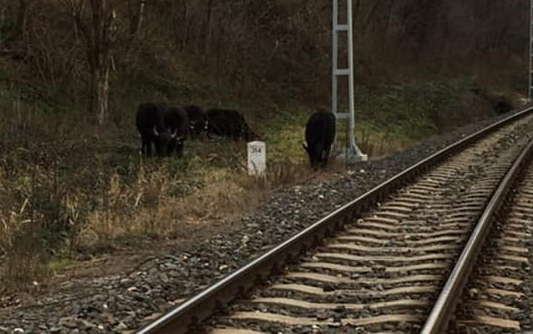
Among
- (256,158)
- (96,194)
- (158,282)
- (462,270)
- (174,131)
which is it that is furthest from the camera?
(174,131)

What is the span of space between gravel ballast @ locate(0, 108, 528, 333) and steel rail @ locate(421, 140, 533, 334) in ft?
7.39

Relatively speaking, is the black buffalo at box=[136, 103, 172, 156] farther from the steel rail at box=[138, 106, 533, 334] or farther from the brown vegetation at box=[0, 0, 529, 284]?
the steel rail at box=[138, 106, 533, 334]

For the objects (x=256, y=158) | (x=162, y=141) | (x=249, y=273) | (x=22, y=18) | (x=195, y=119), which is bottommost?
(x=249, y=273)

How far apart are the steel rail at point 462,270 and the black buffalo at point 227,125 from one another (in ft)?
31.9

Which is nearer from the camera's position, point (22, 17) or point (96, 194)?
point (96, 194)

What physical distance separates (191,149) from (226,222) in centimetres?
792

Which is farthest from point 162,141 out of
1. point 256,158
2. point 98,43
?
point 98,43

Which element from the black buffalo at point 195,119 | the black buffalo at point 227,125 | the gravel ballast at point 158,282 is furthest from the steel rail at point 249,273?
the black buffalo at point 227,125

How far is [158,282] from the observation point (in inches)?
295

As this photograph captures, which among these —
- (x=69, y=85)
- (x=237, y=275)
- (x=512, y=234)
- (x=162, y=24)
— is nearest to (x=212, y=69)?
(x=162, y=24)

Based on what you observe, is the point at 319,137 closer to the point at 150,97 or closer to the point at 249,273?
the point at 150,97

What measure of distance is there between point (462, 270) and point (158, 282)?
284 centimetres

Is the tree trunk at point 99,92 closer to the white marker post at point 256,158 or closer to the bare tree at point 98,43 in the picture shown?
the bare tree at point 98,43

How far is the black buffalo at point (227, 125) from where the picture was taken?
21.4m
